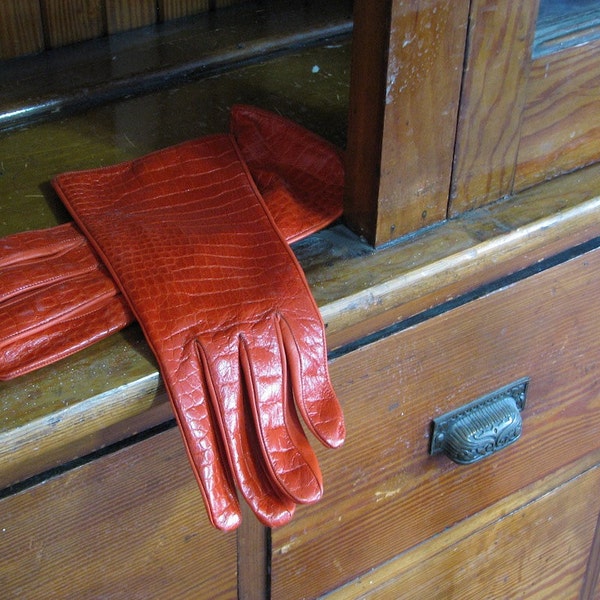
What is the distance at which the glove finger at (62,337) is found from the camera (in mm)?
646

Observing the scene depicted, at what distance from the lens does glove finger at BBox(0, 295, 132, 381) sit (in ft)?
2.12

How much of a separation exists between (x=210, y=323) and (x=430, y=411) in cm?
29

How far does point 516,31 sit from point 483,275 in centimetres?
21

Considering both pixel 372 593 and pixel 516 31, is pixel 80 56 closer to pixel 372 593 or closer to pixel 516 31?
pixel 516 31

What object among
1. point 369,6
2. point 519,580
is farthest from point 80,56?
point 519,580

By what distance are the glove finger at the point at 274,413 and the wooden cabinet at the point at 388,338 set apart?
0.06 meters

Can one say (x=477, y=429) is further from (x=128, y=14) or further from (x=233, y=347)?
(x=128, y=14)

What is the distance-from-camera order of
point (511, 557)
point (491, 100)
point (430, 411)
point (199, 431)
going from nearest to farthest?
point (199, 431), point (491, 100), point (430, 411), point (511, 557)

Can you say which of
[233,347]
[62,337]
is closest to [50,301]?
[62,337]

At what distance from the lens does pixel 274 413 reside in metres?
0.68

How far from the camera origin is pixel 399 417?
2.79 ft

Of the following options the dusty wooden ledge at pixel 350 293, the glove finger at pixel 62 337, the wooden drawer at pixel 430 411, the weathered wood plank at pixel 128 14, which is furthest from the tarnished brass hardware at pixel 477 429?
the weathered wood plank at pixel 128 14

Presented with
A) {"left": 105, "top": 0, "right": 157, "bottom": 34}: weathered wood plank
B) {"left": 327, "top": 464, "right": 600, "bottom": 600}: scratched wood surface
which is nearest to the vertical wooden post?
{"left": 327, "top": 464, "right": 600, "bottom": 600}: scratched wood surface

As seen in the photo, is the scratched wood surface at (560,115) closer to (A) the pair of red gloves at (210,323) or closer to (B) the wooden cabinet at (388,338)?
(B) the wooden cabinet at (388,338)
